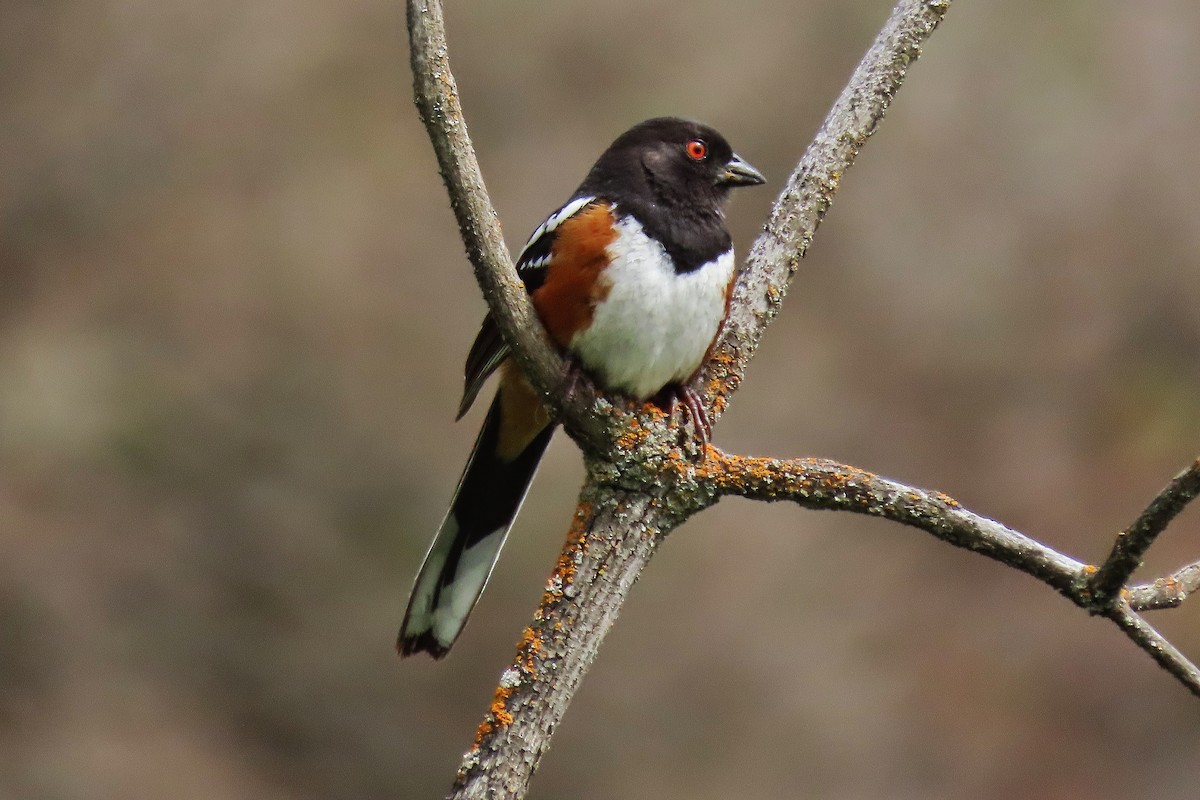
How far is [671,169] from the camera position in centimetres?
270

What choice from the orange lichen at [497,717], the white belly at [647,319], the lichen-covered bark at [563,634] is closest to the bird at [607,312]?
the white belly at [647,319]

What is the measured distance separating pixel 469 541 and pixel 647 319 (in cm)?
65

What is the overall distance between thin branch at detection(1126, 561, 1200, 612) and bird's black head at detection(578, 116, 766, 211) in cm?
122

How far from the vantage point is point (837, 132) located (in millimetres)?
2500

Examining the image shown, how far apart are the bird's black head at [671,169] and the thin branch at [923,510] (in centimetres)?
72

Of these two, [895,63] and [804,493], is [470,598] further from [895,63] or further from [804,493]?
[895,63]

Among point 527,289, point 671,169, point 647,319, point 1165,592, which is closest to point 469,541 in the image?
point 527,289

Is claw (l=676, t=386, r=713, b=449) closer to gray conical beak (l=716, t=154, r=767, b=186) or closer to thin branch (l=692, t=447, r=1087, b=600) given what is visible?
thin branch (l=692, t=447, r=1087, b=600)

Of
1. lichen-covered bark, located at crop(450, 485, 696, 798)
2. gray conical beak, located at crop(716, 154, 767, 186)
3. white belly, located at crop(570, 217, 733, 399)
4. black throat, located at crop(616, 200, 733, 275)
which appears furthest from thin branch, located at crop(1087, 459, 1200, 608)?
gray conical beak, located at crop(716, 154, 767, 186)

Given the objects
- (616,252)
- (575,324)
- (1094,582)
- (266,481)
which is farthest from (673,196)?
(266,481)

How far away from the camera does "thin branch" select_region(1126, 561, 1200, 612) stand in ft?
5.84

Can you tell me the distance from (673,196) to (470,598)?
0.94m

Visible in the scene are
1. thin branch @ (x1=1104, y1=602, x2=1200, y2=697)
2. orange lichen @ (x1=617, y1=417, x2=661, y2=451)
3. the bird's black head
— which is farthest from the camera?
the bird's black head

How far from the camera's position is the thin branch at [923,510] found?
5.76ft
